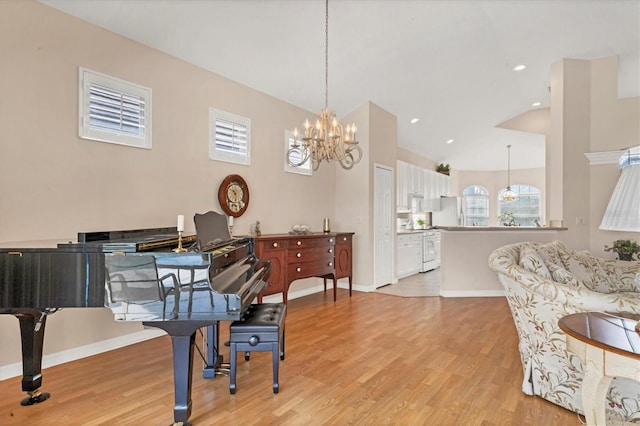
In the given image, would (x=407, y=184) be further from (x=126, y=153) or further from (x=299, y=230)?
(x=126, y=153)

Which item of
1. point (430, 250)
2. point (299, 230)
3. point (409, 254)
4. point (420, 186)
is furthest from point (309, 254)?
point (420, 186)

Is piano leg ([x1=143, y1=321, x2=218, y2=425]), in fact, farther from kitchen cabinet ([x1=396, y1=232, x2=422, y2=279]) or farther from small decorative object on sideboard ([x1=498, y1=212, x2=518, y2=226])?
small decorative object on sideboard ([x1=498, y1=212, x2=518, y2=226])

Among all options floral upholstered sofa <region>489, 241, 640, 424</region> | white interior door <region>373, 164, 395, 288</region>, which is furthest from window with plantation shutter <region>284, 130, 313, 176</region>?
floral upholstered sofa <region>489, 241, 640, 424</region>

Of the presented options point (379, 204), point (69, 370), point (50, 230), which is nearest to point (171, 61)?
point (50, 230)

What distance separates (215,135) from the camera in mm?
4113

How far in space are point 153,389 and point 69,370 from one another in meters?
0.89

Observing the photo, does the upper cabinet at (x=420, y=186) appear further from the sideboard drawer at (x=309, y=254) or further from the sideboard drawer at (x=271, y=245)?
the sideboard drawer at (x=271, y=245)

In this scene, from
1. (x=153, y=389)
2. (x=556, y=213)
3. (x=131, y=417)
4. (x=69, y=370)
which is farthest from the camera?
(x=556, y=213)

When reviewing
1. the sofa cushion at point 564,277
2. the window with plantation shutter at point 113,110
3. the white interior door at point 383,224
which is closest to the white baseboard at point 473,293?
the white interior door at point 383,224

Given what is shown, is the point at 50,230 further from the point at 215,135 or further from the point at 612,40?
the point at 612,40

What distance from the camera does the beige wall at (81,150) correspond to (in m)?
2.62

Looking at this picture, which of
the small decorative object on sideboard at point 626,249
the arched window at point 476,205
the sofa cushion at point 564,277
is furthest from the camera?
the arched window at point 476,205

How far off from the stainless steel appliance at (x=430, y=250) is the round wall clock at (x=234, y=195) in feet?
15.2

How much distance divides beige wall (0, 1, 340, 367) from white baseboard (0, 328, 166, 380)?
0.05 m
